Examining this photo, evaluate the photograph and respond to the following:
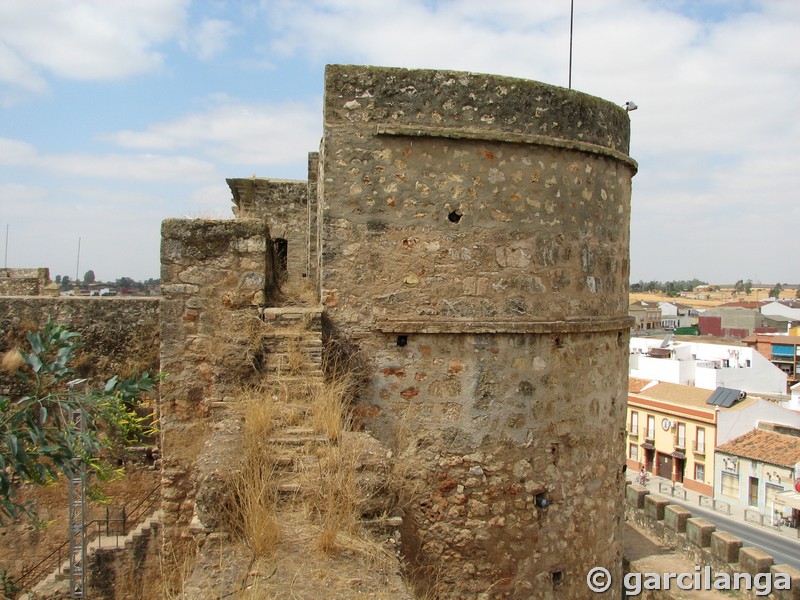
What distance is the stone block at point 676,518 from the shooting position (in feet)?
38.9

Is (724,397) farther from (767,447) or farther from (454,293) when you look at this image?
(454,293)

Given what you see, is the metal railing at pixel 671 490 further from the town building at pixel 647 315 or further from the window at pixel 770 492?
the town building at pixel 647 315

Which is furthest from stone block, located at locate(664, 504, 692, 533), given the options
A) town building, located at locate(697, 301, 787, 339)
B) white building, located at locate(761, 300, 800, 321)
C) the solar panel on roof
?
white building, located at locate(761, 300, 800, 321)

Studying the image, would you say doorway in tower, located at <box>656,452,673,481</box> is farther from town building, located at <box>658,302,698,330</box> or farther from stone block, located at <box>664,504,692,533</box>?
town building, located at <box>658,302,698,330</box>

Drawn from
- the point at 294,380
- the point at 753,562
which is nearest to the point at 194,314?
the point at 294,380

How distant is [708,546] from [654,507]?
4.81ft

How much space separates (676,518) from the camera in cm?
1195

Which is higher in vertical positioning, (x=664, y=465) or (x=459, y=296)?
(x=459, y=296)

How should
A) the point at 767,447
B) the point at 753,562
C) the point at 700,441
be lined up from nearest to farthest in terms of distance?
the point at 753,562 < the point at 767,447 < the point at 700,441

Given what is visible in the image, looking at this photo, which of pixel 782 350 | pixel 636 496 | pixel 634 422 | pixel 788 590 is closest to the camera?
pixel 788 590

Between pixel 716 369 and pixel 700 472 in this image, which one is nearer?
pixel 700 472

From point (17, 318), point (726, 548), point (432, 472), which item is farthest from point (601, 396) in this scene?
point (17, 318)

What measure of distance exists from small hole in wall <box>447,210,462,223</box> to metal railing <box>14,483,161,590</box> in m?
5.89

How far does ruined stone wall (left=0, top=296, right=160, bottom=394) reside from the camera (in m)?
9.56
